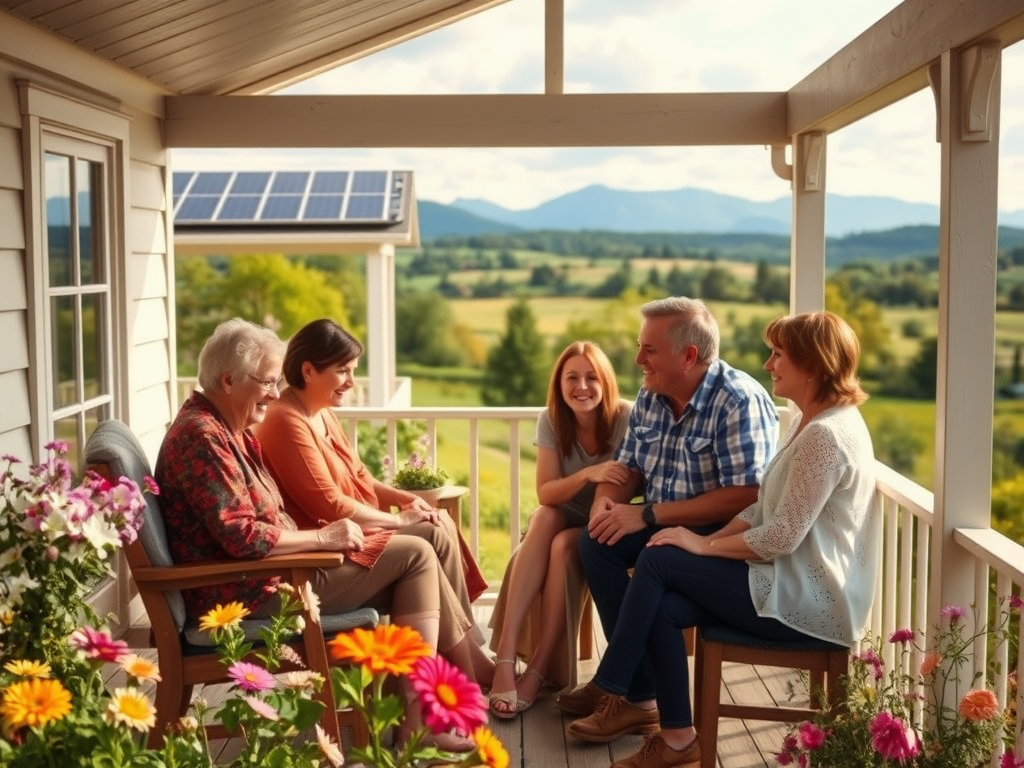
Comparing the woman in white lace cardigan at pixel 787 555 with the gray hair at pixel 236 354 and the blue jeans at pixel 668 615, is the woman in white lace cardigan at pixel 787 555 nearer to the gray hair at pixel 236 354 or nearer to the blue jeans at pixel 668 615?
the blue jeans at pixel 668 615

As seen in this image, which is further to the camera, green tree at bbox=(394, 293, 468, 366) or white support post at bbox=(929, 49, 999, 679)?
green tree at bbox=(394, 293, 468, 366)

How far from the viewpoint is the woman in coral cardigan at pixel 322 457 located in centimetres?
390

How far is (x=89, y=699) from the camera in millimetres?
1991

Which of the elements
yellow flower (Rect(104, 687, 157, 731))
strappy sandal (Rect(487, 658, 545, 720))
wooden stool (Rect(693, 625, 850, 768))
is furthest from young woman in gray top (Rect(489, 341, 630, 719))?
yellow flower (Rect(104, 687, 157, 731))

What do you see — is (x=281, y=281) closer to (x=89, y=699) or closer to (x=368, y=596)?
(x=368, y=596)

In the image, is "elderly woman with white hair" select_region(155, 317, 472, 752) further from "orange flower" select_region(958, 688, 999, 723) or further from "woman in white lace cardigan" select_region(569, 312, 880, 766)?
"orange flower" select_region(958, 688, 999, 723)

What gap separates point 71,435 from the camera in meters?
4.39

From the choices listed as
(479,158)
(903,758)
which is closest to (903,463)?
(479,158)

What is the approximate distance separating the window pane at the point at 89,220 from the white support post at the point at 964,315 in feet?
9.51

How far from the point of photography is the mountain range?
25484 mm

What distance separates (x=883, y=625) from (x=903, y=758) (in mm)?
1704

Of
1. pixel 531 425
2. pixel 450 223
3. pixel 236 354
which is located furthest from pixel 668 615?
pixel 450 223

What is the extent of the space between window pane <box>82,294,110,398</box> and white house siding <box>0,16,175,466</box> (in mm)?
87

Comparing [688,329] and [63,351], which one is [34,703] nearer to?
[688,329]
